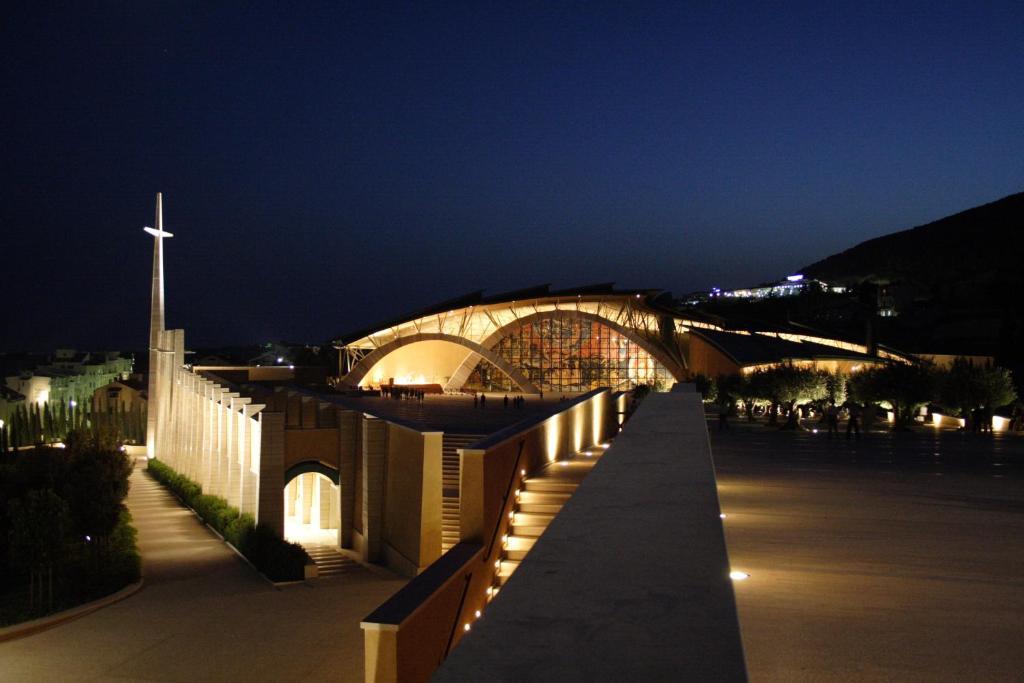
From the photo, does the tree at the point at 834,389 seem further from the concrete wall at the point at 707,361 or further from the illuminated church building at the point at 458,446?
the concrete wall at the point at 707,361

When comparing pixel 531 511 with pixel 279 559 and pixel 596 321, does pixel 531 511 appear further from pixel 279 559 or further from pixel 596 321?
pixel 596 321

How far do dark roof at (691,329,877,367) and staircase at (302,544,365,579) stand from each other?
27097 mm

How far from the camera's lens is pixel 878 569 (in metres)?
6.59

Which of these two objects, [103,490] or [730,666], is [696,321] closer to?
[103,490]

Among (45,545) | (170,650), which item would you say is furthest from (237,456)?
(170,650)

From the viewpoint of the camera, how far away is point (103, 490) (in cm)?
1622

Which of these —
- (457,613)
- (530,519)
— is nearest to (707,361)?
(530,519)

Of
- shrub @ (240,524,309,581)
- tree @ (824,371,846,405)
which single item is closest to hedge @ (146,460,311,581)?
shrub @ (240,524,309,581)

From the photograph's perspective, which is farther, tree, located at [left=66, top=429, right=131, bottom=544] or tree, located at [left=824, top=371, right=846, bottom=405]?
tree, located at [left=824, top=371, right=846, bottom=405]

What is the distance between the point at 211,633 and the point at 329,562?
507cm

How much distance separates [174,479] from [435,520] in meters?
16.3

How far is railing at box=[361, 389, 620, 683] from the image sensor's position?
5.71 m

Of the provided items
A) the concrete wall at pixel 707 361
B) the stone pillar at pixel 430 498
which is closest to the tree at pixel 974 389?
the stone pillar at pixel 430 498

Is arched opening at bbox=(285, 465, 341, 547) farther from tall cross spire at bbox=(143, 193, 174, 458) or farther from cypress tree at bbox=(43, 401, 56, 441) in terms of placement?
cypress tree at bbox=(43, 401, 56, 441)
